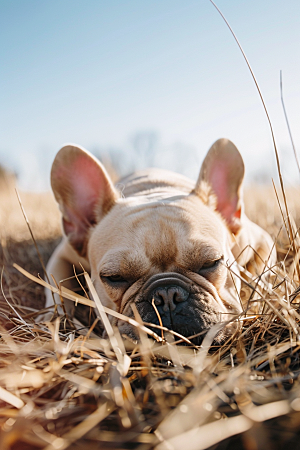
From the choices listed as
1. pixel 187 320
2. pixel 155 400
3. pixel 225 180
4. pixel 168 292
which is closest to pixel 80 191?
pixel 225 180

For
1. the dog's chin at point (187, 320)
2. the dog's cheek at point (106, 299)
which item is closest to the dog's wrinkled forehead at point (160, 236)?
the dog's cheek at point (106, 299)

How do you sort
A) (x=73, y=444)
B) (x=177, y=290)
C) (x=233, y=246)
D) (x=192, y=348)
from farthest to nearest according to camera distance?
(x=233, y=246)
(x=177, y=290)
(x=192, y=348)
(x=73, y=444)

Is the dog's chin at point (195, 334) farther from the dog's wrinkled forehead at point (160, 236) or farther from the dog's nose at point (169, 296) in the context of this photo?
the dog's wrinkled forehead at point (160, 236)

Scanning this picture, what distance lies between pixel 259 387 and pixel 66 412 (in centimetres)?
55

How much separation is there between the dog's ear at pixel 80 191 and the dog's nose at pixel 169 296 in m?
1.04

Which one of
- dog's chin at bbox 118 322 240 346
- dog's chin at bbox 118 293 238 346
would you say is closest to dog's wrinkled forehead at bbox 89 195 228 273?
dog's chin at bbox 118 293 238 346

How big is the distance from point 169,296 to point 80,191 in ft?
4.12

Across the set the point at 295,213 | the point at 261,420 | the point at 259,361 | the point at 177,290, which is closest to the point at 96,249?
the point at 177,290

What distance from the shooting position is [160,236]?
190 cm

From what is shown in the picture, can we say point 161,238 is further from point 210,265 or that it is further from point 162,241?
point 210,265

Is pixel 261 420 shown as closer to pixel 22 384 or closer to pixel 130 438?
pixel 130 438

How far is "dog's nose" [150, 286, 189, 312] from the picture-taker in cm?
155

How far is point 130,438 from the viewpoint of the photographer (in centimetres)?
84

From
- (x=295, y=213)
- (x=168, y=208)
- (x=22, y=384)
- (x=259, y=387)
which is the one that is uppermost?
(x=168, y=208)
